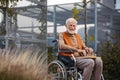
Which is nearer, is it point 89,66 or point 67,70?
point 89,66

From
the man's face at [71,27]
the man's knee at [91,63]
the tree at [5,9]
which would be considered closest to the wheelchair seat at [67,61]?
the man's knee at [91,63]

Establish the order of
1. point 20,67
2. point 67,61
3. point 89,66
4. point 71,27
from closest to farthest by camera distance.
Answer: point 20,67
point 89,66
point 67,61
point 71,27

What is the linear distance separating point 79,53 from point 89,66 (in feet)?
1.09

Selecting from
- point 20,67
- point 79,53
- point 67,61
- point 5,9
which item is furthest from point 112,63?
point 20,67

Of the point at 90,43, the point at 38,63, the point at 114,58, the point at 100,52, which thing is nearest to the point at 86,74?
the point at 38,63

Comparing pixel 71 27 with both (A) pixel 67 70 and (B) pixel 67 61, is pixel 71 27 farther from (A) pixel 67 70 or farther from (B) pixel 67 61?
(A) pixel 67 70

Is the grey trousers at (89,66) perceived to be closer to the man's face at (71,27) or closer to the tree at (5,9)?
the man's face at (71,27)

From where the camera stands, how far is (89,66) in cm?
622

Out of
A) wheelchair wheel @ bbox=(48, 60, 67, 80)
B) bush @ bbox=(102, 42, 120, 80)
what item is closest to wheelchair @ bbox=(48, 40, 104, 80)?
wheelchair wheel @ bbox=(48, 60, 67, 80)

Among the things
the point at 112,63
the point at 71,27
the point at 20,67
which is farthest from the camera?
the point at 112,63

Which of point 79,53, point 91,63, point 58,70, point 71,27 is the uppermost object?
point 71,27

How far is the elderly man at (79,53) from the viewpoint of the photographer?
20.5 ft

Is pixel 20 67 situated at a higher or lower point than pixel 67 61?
higher

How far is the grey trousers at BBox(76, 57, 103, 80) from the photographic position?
623cm
